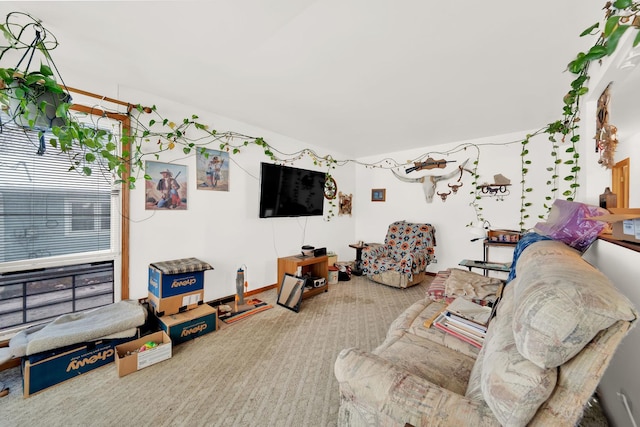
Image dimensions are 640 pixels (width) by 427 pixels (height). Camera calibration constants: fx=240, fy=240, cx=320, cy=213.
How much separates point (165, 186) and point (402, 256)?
3.50 m

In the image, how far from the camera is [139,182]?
248cm

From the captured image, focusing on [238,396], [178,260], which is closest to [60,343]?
[178,260]

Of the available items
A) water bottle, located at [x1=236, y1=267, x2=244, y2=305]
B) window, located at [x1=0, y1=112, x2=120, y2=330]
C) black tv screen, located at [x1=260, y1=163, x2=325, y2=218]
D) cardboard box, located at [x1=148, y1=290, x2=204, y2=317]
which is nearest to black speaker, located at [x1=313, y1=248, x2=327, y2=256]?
black tv screen, located at [x1=260, y1=163, x2=325, y2=218]

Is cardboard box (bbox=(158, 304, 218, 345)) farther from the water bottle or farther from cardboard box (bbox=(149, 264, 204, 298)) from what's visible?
the water bottle

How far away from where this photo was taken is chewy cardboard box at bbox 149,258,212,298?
7.35ft

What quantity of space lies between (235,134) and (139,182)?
1.26 meters

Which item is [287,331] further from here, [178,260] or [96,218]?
[96,218]

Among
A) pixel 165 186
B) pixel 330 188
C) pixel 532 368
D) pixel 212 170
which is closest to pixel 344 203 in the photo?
pixel 330 188

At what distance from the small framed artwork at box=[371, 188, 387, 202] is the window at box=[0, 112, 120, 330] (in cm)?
412

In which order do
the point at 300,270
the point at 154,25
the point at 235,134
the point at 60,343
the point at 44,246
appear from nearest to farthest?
1. the point at 154,25
2. the point at 60,343
3. the point at 44,246
4. the point at 235,134
5. the point at 300,270

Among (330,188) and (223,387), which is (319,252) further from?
(223,387)

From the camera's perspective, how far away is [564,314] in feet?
2.00

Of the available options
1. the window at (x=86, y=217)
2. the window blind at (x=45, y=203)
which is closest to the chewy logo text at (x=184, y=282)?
the window blind at (x=45, y=203)

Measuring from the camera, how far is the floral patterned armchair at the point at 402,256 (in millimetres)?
3578
